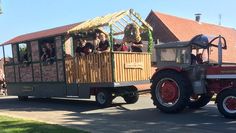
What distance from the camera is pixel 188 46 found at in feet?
40.6

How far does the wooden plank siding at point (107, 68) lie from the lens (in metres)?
14.4

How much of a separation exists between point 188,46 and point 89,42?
185 inches

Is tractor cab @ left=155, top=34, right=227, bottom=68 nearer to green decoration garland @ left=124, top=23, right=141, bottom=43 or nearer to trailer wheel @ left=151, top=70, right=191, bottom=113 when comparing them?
trailer wheel @ left=151, top=70, right=191, bottom=113

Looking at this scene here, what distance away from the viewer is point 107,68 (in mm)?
14367

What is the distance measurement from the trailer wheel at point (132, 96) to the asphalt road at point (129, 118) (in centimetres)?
26

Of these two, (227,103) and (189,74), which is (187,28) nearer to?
(189,74)

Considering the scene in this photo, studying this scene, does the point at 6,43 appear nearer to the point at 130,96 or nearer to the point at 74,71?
the point at 74,71

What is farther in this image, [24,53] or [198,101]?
[24,53]

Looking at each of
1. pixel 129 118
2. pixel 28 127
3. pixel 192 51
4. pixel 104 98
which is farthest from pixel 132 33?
pixel 28 127

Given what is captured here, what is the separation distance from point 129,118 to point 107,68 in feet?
9.47

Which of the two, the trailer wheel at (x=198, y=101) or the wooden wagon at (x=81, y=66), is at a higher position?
the wooden wagon at (x=81, y=66)

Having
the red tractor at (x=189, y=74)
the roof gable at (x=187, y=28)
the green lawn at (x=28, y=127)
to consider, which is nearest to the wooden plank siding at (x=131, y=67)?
the red tractor at (x=189, y=74)

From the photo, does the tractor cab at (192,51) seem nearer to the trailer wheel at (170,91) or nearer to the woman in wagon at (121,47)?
the trailer wheel at (170,91)

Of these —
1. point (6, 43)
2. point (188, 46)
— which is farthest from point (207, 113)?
point (6, 43)
